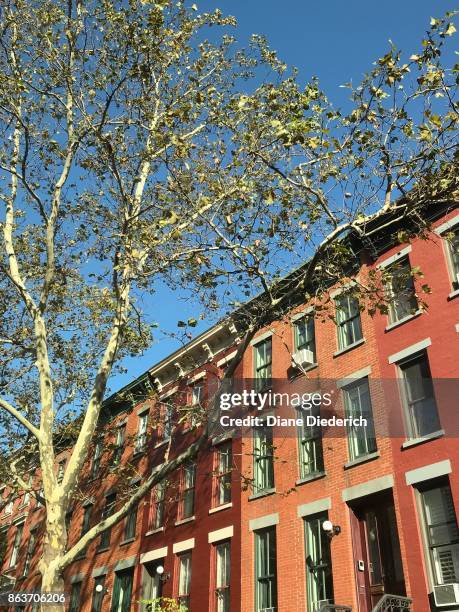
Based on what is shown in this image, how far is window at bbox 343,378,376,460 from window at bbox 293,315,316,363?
245cm

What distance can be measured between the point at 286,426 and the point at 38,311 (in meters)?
9.05

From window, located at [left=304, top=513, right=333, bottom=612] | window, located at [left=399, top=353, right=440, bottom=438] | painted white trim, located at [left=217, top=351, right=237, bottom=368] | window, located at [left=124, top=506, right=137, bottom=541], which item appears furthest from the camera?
window, located at [left=124, top=506, right=137, bottom=541]

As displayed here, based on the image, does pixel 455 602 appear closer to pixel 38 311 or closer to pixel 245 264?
pixel 245 264

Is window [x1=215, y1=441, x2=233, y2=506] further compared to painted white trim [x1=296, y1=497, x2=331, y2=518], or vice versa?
window [x1=215, y1=441, x2=233, y2=506]

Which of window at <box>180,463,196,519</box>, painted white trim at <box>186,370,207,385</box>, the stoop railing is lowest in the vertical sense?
the stoop railing

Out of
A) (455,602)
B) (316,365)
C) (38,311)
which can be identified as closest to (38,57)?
(38,311)

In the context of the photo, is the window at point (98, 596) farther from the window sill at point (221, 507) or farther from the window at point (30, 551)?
the window at point (30, 551)

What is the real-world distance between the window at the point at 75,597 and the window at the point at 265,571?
11504 mm

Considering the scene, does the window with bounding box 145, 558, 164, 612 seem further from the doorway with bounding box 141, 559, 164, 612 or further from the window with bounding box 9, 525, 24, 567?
the window with bounding box 9, 525, 24, 567

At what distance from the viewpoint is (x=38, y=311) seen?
43.0ft

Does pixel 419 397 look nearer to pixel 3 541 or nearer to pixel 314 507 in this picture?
pixel 314 507

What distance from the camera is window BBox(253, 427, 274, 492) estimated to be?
18578 mm

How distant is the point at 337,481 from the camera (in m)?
16.0

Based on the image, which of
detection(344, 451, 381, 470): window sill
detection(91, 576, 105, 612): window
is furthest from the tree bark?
detection(91, 576, 105, 612): window
